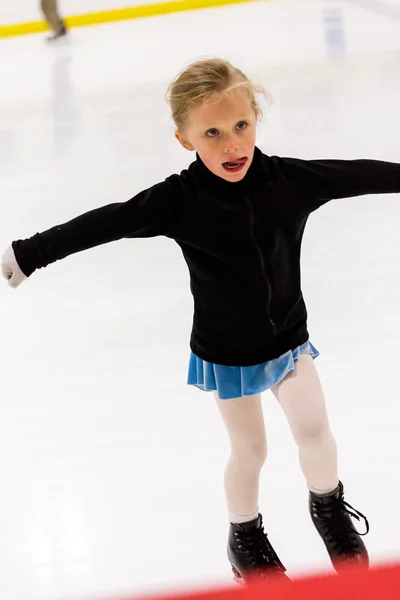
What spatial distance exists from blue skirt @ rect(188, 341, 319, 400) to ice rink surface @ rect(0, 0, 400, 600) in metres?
0.37

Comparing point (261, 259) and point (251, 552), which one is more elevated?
point (261, 259)

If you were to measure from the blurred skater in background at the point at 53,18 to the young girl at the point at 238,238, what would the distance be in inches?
180

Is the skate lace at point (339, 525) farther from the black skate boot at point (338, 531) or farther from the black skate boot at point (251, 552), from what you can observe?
the black skate boot at point (251, 552)

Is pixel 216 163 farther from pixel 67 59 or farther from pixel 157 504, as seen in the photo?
pixel 67 59

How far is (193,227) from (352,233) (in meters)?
1.63

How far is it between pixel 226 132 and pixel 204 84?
0.25 ft

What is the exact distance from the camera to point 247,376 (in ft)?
4.91

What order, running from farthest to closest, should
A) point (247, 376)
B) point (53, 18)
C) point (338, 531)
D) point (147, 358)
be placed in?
point (53, 18), point (147, 358), point (338, 531), point (247, 376)

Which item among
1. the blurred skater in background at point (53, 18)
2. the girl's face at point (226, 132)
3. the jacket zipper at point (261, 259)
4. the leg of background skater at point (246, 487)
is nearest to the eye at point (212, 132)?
the girl's face at point (226, 132)

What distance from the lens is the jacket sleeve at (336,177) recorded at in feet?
4.59

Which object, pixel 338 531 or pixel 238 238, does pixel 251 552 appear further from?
pixel 238 238

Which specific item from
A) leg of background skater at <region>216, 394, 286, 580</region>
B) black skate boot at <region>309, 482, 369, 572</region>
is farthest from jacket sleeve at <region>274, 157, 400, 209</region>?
black skate boot at <region>309, 482, 369, 572</region>

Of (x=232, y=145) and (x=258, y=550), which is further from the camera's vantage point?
(x=258, y=550)

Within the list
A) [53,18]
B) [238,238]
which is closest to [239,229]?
[238,238]
